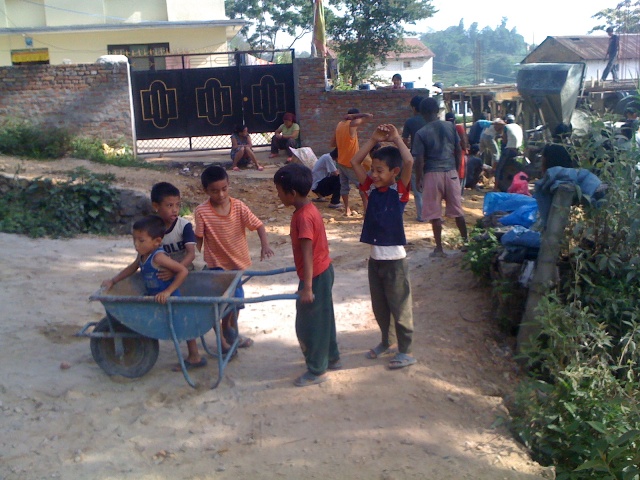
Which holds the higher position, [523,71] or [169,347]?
[523,71]

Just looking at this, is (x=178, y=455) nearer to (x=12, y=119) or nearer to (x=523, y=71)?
(x=12, y=119)

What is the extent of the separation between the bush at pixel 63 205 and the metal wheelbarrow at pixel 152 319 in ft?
14.1

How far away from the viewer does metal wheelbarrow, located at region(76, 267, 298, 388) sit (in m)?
4.19

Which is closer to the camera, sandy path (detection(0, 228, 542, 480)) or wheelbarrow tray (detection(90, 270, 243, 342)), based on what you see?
sandy path (detection(0, 228, 542, 480))

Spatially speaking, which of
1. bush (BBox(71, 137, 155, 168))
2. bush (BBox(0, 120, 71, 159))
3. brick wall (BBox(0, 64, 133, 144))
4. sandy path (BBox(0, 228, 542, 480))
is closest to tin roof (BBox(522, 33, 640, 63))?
brick wall (BBox(0, 64, 133, 144))

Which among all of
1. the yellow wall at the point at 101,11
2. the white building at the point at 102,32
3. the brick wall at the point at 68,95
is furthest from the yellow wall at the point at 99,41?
the brick wall at the point at 68,95

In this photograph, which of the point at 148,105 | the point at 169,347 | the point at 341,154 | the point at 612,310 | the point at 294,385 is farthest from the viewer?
the point at 148,105

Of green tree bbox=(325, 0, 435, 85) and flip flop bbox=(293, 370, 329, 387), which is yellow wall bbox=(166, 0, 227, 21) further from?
flip flop bbox=(293, 370, 329, 387)

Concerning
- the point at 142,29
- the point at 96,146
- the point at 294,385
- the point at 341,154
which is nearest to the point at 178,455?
the point at 294,385

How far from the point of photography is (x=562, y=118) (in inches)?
513

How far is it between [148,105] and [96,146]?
1.52 meters

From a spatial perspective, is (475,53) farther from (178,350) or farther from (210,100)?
(178,350)

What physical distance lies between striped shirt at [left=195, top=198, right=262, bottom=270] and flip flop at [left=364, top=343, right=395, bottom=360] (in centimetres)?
106

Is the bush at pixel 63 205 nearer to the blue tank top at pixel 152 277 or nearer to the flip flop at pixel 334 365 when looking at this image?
the blue tank top at pixel 152 277
